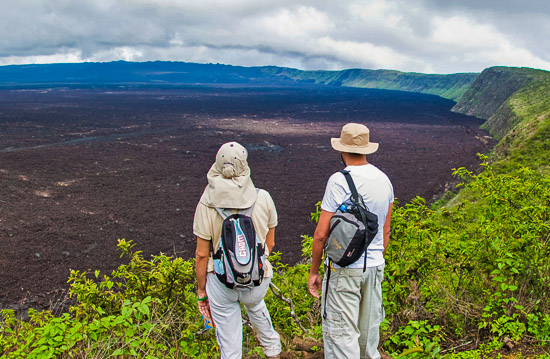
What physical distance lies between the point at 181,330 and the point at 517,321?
9.21 ft

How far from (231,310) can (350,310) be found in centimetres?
84

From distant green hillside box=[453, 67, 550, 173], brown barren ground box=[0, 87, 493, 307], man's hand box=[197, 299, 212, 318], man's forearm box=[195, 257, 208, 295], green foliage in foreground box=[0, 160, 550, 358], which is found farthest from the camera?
distant green hillside box=[453, 67, 550, 173]

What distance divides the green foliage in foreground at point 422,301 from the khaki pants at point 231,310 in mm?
383

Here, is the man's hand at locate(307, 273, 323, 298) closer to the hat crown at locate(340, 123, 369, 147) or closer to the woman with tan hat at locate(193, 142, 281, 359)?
the woman with tan hat at locate(193, 142, 281, 359)

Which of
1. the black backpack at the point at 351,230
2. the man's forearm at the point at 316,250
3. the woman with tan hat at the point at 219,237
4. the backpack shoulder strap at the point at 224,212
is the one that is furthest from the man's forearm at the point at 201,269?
the black backpack at the point at 351,230

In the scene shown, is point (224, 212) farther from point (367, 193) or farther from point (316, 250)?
point (367, 193)

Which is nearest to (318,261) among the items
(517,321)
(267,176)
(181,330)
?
(181,330)

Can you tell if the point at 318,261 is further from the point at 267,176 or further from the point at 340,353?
the point at 267,176

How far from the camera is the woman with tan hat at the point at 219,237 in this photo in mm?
2699

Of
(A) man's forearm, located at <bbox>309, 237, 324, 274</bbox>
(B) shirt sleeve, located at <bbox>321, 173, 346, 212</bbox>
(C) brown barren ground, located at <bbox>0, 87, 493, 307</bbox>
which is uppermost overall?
(B) shirt sleeve, located at <bbox>321, 173, 346, 212</bbox>

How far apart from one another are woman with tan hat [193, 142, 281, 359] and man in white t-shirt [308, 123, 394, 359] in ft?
1.35

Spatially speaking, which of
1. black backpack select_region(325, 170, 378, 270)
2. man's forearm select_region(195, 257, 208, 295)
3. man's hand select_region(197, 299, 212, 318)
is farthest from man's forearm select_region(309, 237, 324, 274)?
man's hand select_region(197, 299, 212, 318)

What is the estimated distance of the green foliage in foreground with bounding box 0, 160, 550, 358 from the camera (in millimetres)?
3172

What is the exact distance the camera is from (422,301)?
387 cm
